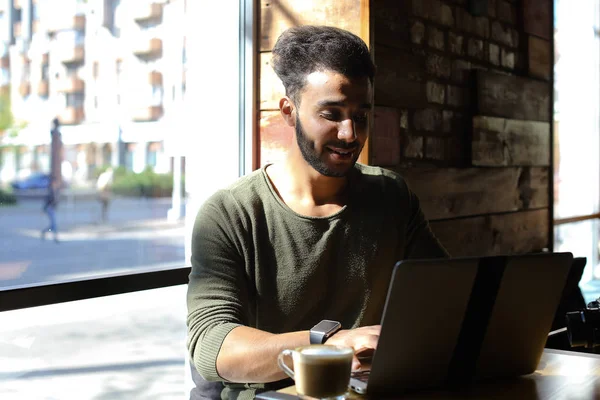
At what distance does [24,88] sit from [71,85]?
154 mm

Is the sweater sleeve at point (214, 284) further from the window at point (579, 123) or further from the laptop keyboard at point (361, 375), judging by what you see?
the window at point (579, 123)

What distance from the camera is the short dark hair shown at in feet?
6.04

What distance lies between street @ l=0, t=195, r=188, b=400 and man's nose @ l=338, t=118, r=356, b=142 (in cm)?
83

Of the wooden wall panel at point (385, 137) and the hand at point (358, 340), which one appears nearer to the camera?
the hand at point (358, 340)

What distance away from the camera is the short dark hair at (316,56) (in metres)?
1.84

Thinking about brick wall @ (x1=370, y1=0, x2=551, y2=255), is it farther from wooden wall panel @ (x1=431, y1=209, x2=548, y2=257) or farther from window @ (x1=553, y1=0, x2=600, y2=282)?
window @ (x1=553, y1=0, x2=600, y2=282)

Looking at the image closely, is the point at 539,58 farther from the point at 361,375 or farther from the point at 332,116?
the point at 361,375

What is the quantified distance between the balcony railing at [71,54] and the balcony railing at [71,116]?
0.45 feet

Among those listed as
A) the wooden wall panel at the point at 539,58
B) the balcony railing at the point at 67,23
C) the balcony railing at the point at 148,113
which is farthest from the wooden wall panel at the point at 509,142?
the balcony railing at the point at 67,23

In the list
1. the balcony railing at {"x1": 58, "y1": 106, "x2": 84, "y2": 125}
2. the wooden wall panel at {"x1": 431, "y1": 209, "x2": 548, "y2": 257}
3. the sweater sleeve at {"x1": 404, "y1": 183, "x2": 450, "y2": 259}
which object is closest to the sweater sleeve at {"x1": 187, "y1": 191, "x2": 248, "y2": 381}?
the sweater sleeve at {"x1": 404, "y1": 183, "x2": 450, "y2": 259}

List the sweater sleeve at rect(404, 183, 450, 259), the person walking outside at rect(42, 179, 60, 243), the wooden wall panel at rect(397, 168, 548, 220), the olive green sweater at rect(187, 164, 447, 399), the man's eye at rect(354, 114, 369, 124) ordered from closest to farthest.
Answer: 1. the olive green sweater at rect(187, 164, 447, 399)
2. the man's eye at rect(354, 114, 369, 124)
3. the sweater sleeve at rect(404, 183, 450, 259)
4. the person walking outside at rect(42, 179, 60, 243)
5. the wooden wall panel at rect(397, 168, 548, 220)

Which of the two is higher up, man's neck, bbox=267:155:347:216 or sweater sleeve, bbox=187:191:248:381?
man's neck, bbox=267:155:347:216

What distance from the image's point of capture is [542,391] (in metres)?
1.32

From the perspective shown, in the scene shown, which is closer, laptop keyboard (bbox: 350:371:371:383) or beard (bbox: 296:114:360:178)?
laptop keyboard (bbox: 350:371:371:383)
